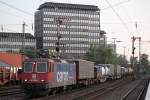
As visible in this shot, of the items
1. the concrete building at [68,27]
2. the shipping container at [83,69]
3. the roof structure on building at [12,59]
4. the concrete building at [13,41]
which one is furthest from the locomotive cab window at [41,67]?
the concrete building at [13,41]

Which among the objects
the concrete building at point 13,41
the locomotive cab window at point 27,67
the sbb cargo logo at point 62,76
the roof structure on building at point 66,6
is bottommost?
the sbb cargo logo at point 62,76

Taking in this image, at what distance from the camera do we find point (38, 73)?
3253 centimetres

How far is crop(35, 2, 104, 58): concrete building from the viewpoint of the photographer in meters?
175

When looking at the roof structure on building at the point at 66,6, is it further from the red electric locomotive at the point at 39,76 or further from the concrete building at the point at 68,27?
the red electric locomotive at the point at 39,76

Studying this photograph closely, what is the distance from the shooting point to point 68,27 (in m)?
186

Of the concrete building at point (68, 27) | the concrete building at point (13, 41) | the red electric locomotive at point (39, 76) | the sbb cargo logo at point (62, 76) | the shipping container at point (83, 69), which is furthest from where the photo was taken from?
the concrete building at point (13, 41)

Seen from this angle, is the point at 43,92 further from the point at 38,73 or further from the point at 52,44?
the point at 52,44

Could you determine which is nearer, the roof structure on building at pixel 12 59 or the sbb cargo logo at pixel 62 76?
the sbb cargo logo at pixel 62 76

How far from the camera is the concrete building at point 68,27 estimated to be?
175 m

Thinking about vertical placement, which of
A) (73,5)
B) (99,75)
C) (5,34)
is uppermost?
(73,5)

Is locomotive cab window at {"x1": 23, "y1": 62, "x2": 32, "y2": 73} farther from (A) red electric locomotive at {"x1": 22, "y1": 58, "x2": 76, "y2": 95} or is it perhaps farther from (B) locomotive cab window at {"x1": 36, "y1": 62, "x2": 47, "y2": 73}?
(B) locomotive cab window at {"x1": 36, "y1": 62, "x2": 47, "y2": 73}

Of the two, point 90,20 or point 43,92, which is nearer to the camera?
point 43,92

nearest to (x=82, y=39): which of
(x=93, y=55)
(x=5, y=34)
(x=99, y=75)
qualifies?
(x=5, y=34)

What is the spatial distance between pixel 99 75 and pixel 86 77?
14.4 metres
